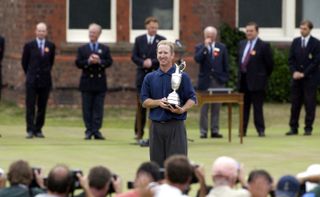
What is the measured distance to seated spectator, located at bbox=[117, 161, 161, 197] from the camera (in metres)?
12.6

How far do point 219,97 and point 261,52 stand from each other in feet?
7.13

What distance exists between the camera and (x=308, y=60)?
2652 centimetres

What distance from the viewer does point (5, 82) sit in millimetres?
31500

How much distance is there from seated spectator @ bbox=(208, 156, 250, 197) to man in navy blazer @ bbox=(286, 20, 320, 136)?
522 inches

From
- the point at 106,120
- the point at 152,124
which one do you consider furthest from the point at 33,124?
the point at 152,124

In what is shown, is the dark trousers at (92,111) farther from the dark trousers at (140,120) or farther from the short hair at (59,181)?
the short hair at (59,181)

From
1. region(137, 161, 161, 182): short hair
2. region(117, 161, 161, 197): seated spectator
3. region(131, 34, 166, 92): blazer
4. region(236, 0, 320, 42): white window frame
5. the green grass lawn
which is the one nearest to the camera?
region(117, 161, 161, 197): seated spectator

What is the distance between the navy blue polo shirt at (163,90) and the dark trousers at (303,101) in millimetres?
8576

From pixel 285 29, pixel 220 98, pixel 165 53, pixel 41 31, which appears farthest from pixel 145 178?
pixel 285 29

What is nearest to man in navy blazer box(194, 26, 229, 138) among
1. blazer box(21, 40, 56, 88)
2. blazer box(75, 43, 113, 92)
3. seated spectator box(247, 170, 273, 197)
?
blazer box(75, 43, 113, 92)

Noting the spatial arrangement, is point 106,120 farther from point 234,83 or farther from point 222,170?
point 222,170

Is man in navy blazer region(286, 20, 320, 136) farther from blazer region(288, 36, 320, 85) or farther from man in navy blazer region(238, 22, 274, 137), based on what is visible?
man in navy blazer region(238, 22, 274, 137)

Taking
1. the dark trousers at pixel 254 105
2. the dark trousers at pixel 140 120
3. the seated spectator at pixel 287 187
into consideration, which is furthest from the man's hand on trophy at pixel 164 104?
the dark trousers at pixel 254 105

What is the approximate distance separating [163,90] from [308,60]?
889cm
